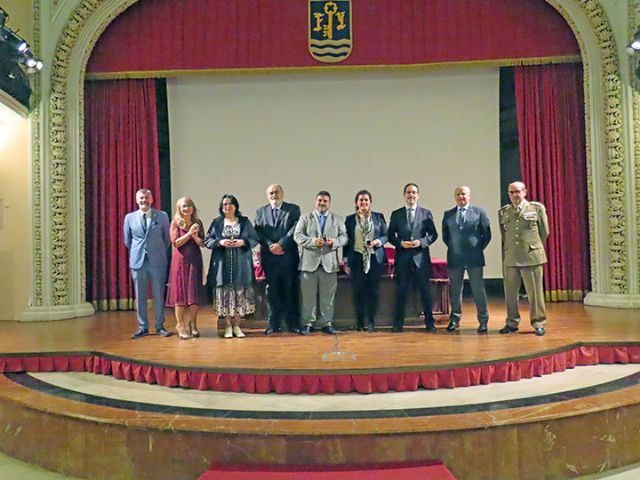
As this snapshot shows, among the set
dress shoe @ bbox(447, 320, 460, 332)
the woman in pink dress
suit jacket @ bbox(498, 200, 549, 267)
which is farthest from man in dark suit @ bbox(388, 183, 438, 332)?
the woman in pink dress

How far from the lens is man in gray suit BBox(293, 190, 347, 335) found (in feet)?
14.5

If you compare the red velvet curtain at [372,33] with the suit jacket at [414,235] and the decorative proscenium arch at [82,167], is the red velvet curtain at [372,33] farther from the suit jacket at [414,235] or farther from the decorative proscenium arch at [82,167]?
the suit jacket at [414,235]

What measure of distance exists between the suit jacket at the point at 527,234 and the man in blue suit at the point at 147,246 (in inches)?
104

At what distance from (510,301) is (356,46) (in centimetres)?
332

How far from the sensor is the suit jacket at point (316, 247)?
14.5 feet

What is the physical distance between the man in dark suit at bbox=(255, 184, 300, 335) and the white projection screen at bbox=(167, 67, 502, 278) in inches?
92.2

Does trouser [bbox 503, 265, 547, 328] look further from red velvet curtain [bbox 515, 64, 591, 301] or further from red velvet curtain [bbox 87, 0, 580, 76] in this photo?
red velvet curtain [bbox 87, 0, 580, 76]

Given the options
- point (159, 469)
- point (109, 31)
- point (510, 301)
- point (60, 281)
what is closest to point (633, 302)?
point (510, 301)

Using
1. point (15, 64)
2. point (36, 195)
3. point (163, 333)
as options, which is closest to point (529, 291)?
point (163, 333)

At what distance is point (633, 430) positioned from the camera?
2.96 meters

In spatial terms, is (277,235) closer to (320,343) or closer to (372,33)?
(320,343)

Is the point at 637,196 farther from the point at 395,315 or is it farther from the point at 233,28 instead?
the point at 233,28

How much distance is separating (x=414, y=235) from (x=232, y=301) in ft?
4.84

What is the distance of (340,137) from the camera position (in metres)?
6.86
